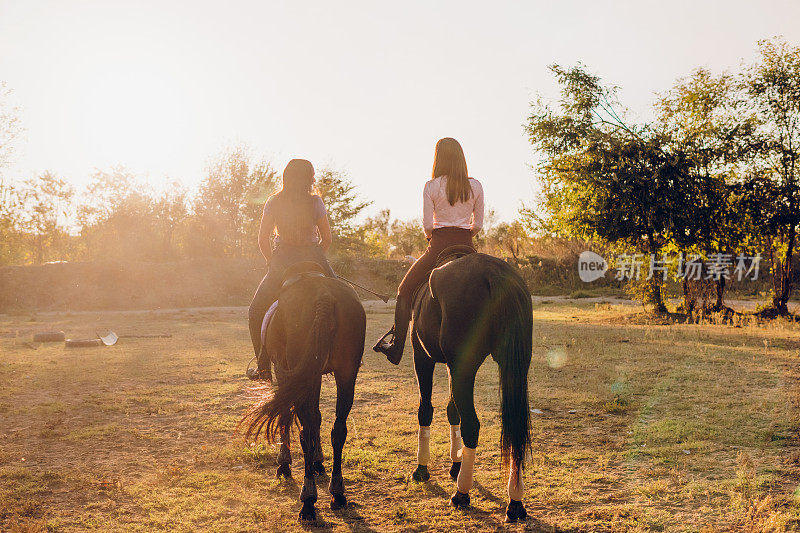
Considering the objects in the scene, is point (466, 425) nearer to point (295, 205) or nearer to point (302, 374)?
point (302, 374)

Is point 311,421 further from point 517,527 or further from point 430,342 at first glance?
point 517,527

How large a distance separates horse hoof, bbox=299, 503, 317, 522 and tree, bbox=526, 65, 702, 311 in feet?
49.8

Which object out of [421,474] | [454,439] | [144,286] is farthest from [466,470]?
[144,286]

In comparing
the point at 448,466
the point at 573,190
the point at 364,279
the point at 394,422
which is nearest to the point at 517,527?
the point at 448,466

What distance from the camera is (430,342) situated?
4.94 meters

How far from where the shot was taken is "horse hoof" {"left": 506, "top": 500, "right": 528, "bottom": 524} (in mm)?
4230

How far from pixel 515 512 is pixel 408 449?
196 cm

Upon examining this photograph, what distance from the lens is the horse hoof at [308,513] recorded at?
14.0 ft

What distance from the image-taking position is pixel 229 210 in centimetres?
3481

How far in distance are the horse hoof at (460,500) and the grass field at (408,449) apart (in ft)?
0.28

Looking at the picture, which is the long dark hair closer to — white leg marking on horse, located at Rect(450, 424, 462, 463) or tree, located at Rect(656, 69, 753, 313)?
white leg marking on horse, located at Rect(450, 424, 462, 463)

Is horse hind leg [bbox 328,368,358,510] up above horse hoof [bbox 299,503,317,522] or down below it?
above

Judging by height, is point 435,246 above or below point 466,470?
above

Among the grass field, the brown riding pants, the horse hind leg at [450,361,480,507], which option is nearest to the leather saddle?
the brown riding pants
